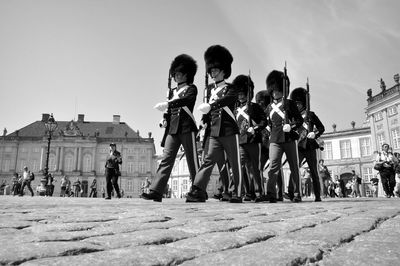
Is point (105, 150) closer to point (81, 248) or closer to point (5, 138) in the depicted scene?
point (5, 138)

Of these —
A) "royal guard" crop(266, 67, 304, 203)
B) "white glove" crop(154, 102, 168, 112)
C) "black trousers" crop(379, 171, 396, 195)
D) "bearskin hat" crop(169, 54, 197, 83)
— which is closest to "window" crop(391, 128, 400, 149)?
"black trousers" crop(379, 171, 396, 195)

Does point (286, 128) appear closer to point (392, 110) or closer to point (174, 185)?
point (392, 110)

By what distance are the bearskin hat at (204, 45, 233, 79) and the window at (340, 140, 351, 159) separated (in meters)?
49.6

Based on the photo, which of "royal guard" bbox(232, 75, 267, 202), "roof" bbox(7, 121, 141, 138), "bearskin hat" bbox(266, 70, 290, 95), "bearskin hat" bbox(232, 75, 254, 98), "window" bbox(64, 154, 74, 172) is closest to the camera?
"royal guard" bbox(232, 75, 267, 202)

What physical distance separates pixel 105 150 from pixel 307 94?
219 feet

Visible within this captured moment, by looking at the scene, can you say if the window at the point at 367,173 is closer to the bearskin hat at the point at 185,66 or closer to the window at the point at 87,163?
the window at the point at 87,163

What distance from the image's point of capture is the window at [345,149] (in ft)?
175

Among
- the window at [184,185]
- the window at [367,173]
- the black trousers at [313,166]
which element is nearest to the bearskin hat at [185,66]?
the black trousers at [313,166]

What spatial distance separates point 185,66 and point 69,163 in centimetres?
6884

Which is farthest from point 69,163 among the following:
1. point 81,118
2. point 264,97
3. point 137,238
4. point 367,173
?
point 137,238

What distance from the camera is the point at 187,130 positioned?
700 cm

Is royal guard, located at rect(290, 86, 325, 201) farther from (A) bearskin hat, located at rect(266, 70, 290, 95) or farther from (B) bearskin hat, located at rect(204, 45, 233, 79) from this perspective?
(B) bearskin hat, located at rect(204, 45, 233, 79)

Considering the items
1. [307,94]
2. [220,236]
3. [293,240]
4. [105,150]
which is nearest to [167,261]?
[220,236]

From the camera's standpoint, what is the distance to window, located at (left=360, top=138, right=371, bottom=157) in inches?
2028
